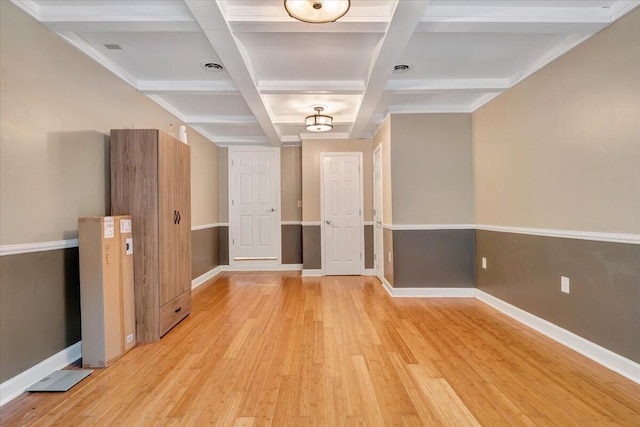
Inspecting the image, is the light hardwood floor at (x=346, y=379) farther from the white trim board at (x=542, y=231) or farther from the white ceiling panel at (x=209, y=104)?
the white ceiling panel at (x=209, y=104)

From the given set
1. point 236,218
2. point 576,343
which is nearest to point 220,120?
point 236,218

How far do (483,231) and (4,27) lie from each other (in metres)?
4.60

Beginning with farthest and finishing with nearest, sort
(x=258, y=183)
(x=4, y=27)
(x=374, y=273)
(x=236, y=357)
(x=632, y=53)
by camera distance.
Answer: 1. (x=258, y=183)
2. (x=374, y=273)
3. (x=236, y=357)
4. (x=632, y=53)
5. (x=4, y=27)

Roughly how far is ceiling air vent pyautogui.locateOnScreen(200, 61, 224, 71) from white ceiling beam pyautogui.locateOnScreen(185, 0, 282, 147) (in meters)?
0.19

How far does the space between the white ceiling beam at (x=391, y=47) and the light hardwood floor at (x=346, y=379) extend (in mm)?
2355

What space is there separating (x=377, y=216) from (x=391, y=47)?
312 cm

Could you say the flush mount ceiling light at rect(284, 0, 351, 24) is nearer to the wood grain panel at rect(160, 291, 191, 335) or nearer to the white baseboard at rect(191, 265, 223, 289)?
the wood grain panel at rect(160, 291, 191, 335)

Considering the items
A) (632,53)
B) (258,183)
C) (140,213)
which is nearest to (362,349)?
(140,213)

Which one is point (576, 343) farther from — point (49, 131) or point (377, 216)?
point (49, 131)

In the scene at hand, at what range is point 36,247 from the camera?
220 cm

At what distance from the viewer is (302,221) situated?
5.85 meters

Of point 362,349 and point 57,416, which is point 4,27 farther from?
point 362,349

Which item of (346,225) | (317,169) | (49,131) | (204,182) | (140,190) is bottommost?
(346,225)

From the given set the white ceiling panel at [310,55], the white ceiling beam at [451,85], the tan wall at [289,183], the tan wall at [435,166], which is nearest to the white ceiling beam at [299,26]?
the white ceiling panel at [310,55]
